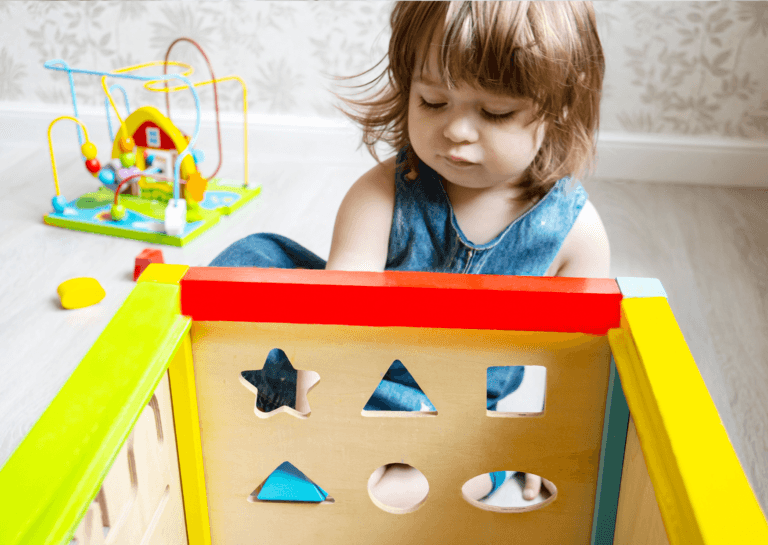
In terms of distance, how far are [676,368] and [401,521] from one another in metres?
0.25

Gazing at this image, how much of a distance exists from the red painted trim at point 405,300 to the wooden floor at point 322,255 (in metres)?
0.46

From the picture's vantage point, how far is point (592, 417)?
1.63 ft

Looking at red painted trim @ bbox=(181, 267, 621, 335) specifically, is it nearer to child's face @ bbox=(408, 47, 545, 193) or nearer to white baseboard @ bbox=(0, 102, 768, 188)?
child's face @ bbox=(408, 47, 545, 193)

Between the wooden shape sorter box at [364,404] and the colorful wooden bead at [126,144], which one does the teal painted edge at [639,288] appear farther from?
the colorful wooden bead at [126,144]

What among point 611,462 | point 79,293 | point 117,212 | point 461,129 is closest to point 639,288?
point 611,462

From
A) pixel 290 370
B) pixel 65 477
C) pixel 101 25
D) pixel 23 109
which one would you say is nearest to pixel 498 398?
pixel 290 370

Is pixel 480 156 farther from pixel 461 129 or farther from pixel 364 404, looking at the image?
pixel 364 404

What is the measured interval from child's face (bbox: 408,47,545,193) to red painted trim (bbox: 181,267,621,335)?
24 cm

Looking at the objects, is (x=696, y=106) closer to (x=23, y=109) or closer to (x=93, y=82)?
(x=93, y=82)

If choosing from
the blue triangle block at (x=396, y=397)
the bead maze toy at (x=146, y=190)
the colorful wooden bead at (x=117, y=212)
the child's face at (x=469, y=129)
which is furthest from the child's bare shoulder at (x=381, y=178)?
the colorful wooden bead at (x=117, y=212)

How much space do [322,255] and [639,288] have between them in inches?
34.6

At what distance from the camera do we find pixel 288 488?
0.60 meters

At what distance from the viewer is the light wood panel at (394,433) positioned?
1.60 feet

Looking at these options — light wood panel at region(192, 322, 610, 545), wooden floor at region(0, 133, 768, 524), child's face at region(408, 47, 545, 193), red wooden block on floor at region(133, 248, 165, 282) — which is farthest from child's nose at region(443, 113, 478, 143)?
red wooden block on floor at region(133, 248, 165, 282)
